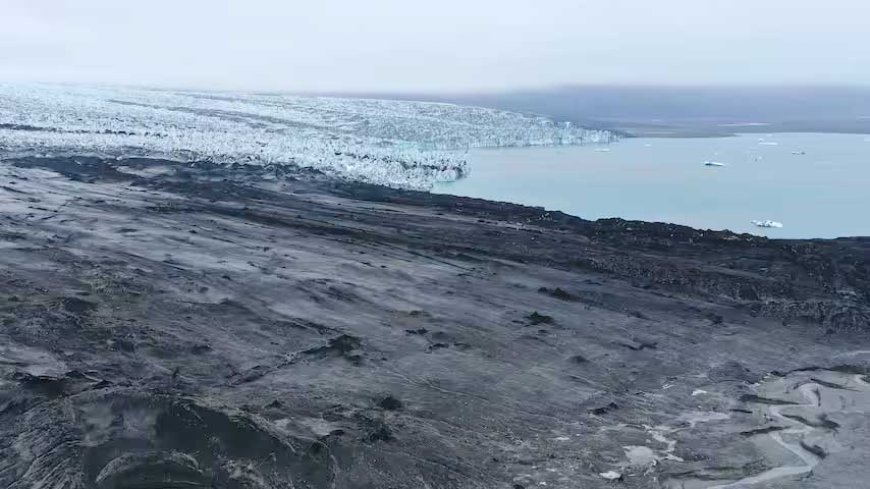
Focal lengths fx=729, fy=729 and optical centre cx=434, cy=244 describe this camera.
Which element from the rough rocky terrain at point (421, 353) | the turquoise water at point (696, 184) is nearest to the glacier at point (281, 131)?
the turquoise water at point (696, 184)

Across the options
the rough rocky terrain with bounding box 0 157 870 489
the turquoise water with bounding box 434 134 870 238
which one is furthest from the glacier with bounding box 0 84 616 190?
the rough rocky terrain with bounding box 0 157 870 489

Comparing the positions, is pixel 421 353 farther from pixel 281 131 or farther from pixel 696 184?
pixel 281 131

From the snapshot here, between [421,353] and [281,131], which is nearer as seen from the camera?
[421,353]

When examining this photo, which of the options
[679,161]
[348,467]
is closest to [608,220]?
[348,467]

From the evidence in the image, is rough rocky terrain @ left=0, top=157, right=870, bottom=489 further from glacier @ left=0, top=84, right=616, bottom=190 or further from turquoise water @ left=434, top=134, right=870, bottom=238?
glacier @ left=0, top=84, right=616, bottom=190

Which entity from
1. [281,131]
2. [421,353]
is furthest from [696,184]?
[281,131]

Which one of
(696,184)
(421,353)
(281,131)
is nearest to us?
(421,353)
